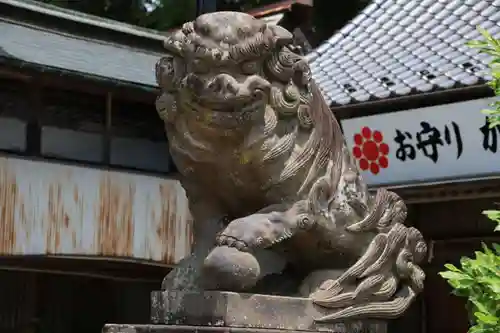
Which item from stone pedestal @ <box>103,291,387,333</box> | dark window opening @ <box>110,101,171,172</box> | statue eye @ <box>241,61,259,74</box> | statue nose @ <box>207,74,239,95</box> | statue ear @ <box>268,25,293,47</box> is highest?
dark window opening @ <box>110,101,171,172</box>

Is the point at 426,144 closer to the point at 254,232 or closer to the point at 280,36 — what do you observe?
the point at 280,36

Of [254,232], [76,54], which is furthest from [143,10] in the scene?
[254,232]

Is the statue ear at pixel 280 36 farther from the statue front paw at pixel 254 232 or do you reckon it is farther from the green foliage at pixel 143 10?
the green foliage at pixel 143 10

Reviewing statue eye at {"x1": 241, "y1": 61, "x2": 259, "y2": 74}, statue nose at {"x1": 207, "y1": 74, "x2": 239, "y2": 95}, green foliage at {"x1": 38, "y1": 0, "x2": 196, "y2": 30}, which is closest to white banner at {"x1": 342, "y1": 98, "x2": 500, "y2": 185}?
statue eye at {"x1": 241, "y1": 61, "x2": 259, "y2": 74}

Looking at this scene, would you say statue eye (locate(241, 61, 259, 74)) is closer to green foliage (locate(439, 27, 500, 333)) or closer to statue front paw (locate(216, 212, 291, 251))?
statue front paw (locate(216, 212, 291, 251))

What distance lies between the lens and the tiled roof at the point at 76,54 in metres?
11.2

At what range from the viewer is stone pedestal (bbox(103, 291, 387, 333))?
395 centimetres

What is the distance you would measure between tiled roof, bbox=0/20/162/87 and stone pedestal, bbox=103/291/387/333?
6.77m

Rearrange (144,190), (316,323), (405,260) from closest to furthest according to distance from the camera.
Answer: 1. (316,323)
2. (405,260)
3. (144,190)

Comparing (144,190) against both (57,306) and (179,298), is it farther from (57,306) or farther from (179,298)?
(179,298)

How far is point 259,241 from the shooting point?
405 cm

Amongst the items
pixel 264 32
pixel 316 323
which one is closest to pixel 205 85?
pixel 264 32

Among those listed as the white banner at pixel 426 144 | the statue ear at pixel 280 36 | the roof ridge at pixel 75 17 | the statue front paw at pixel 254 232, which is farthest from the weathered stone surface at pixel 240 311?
the roof ridge at pixel 75 17

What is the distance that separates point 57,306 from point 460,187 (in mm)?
6762
